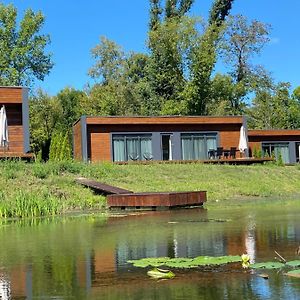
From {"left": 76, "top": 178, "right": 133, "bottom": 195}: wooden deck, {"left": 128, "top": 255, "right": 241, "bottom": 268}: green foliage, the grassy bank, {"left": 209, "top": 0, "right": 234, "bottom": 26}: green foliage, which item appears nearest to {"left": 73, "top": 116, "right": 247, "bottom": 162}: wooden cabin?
the grassy bank

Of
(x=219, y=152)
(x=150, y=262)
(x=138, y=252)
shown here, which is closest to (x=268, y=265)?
(x=150, y=262)

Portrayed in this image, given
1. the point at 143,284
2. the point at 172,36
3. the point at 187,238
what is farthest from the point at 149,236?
the point at 172,36

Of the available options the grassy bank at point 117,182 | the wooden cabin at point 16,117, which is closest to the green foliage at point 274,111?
the grassy bank at point 117,182

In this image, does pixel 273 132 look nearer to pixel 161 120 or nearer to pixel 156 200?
pixel 161 120

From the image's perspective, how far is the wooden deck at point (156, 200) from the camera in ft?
51.0

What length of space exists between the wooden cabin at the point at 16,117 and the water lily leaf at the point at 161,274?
18.2m

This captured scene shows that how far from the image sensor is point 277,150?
3416 centimetres

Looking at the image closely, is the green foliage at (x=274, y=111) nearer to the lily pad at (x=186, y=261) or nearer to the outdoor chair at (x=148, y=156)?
the outdoor chair at (x=148, y=156)

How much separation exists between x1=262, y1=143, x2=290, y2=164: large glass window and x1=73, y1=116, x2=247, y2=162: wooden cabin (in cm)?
351

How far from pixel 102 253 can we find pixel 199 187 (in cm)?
1275

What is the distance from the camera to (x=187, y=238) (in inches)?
359

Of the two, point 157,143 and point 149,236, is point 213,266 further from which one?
point 157,143

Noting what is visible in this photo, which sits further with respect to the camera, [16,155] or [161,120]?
[161,120]

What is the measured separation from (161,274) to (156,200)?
31.4 ft
